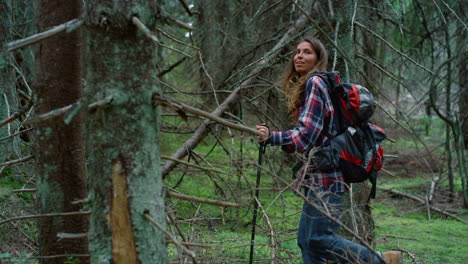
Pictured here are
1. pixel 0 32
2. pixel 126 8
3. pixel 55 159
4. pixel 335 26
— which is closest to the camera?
pixel 126 8

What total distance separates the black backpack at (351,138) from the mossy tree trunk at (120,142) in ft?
5.15

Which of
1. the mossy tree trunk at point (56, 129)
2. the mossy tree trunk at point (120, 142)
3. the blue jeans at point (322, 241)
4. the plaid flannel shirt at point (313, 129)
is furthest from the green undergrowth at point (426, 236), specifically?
the mossy tree trunk at point (120, 142)

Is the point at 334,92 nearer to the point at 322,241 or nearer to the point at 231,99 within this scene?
the point at 322,241

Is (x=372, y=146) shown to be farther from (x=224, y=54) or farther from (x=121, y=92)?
(x=224, y=54)

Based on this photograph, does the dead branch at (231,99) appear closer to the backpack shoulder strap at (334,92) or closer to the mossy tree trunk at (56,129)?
the backpack shoulder strap at (334,92)

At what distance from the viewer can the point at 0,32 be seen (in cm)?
546

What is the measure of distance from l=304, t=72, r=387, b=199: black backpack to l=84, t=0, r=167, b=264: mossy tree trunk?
1571mm

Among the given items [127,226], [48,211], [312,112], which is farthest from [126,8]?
[312,112]

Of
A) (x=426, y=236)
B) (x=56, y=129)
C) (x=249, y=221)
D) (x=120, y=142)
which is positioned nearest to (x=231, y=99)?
(x=249, y=221)

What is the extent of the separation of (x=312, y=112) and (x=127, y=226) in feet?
5.83

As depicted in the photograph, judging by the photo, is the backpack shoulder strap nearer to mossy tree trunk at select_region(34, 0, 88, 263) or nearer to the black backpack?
the black backpack

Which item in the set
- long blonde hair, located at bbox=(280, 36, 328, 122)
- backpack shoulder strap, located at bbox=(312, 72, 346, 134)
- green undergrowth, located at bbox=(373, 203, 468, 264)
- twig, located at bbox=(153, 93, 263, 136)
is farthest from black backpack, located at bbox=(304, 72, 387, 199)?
green undergrowth, located at bbox=(373, 203, 468, 264)

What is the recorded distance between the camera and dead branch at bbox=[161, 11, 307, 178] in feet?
16.0

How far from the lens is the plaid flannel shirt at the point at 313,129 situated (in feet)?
11.5
